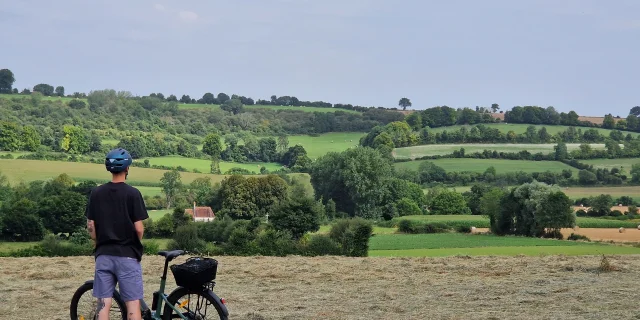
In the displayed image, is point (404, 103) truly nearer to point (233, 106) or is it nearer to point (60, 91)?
point (233, 106)

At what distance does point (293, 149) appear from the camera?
10344 cm

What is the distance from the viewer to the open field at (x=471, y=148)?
9438 cm

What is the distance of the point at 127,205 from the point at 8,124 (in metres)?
86.4

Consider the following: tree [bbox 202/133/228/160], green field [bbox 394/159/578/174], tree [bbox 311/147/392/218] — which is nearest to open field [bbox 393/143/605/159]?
green field [bbox 394/159/578/174]

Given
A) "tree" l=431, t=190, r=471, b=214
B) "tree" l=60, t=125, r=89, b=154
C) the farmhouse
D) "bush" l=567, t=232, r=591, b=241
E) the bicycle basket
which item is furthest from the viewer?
"tree" l=60, t=125, r=89, b=154

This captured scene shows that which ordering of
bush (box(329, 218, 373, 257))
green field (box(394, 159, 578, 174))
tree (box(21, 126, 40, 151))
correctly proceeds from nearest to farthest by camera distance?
bush (box(329, 218, 373, 257)) → green field (box(394, 159, 578, 174)) → tree (box(21, 126, 40, 151))

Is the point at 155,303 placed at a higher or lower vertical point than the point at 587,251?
higher

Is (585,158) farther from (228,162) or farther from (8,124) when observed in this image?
(8,124)

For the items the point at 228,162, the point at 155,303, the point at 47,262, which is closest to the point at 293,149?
the point at 228,162

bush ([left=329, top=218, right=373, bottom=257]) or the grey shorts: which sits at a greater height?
the grey shorts

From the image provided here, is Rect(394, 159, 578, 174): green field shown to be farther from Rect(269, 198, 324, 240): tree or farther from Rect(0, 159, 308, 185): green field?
Rect(269, 198, 324, 240): tree

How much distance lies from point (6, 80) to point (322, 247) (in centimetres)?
11127

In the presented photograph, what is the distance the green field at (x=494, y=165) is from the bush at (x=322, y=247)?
59.6 m

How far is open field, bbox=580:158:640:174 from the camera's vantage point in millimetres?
83188
